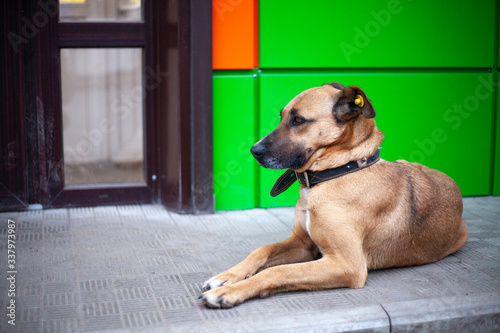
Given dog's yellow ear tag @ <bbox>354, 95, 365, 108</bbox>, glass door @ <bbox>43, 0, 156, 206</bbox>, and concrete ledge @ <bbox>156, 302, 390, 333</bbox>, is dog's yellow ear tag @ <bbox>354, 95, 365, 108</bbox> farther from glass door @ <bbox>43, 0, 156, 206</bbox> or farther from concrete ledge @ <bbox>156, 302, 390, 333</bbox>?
glass door @ <bbox>43, 0, 156, 206</bbox>

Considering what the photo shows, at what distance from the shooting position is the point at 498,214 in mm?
4938

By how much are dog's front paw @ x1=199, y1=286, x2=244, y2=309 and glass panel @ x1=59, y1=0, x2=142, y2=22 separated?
303cm

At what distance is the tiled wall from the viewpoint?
4.98 metres

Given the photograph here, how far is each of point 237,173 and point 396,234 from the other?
2025mm

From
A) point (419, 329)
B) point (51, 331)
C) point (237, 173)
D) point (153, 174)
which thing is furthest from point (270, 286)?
point (153, 174)

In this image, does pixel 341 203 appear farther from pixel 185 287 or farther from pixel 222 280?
pixel 185 287

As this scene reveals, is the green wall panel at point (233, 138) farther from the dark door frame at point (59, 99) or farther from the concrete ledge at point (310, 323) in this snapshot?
the concrete ledge at point (310, 323)

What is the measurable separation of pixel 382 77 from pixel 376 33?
0.43 m

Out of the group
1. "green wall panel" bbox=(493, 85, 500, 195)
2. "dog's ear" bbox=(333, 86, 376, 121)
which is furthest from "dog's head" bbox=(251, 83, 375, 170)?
"green wall panel" bbox=(493, 85, 500, 195)

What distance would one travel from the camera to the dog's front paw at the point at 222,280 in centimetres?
310

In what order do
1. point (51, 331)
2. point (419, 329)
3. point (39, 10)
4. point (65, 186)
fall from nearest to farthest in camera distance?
point (51, 331), point (419, 329), point (39, 10), point (65, 186)

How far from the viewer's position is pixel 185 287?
3.24m

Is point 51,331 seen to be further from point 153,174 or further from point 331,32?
point 331,32

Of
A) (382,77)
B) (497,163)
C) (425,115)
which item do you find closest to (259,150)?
(382,77)
